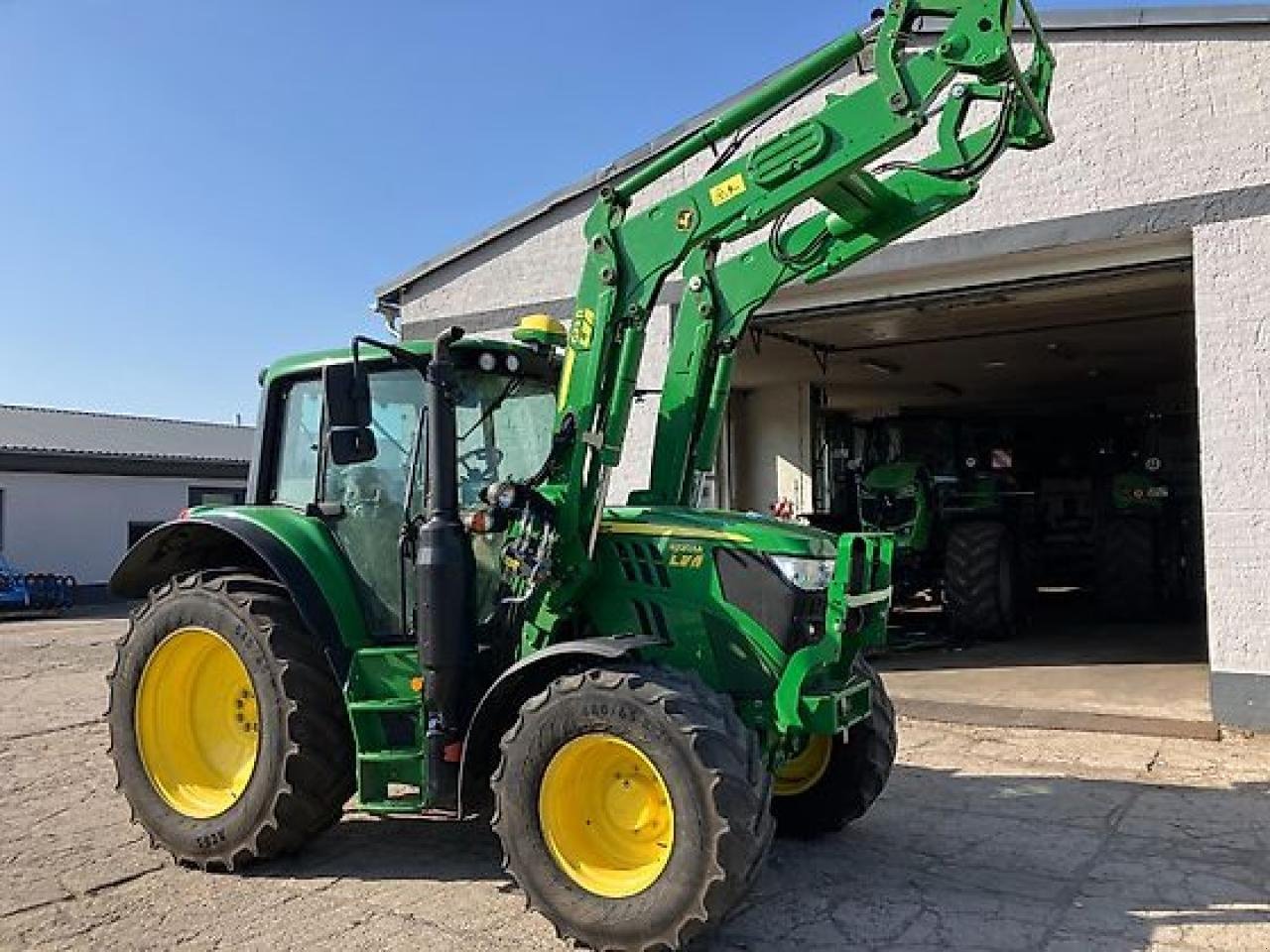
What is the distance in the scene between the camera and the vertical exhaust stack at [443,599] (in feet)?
14.1

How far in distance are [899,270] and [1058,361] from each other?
7.23 meters

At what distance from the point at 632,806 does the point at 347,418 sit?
182cm

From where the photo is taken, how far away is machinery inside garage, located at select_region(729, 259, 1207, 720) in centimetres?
955

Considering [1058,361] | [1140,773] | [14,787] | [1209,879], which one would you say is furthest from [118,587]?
[1058,361]

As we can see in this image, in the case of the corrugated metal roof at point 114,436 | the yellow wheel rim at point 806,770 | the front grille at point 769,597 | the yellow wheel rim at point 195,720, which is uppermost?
the corrugated metal roof at point 114,436

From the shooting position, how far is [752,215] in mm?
4309

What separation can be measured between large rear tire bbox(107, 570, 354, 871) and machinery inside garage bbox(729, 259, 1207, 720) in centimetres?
573

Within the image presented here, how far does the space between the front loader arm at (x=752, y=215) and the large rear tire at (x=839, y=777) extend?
1.40 m

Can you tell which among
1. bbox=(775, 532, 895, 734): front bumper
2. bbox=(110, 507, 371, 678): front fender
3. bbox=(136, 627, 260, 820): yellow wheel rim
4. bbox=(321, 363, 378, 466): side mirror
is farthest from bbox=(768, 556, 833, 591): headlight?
bbox=(136, 627, 260, 820): yellow wheel rim

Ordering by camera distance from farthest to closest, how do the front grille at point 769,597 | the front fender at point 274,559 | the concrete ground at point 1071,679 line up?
the concrete ground at point 1071,679 → the front fender at point 274,559 → the front grille at point 769,597

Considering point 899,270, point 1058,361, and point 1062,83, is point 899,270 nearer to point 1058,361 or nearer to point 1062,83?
point 1062,83

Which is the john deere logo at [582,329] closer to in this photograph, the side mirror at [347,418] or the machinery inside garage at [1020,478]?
the side mirror at [347,418]

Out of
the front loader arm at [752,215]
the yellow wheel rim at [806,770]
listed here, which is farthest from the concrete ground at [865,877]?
the front loader arm at [752,215]

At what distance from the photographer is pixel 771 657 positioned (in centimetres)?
427
